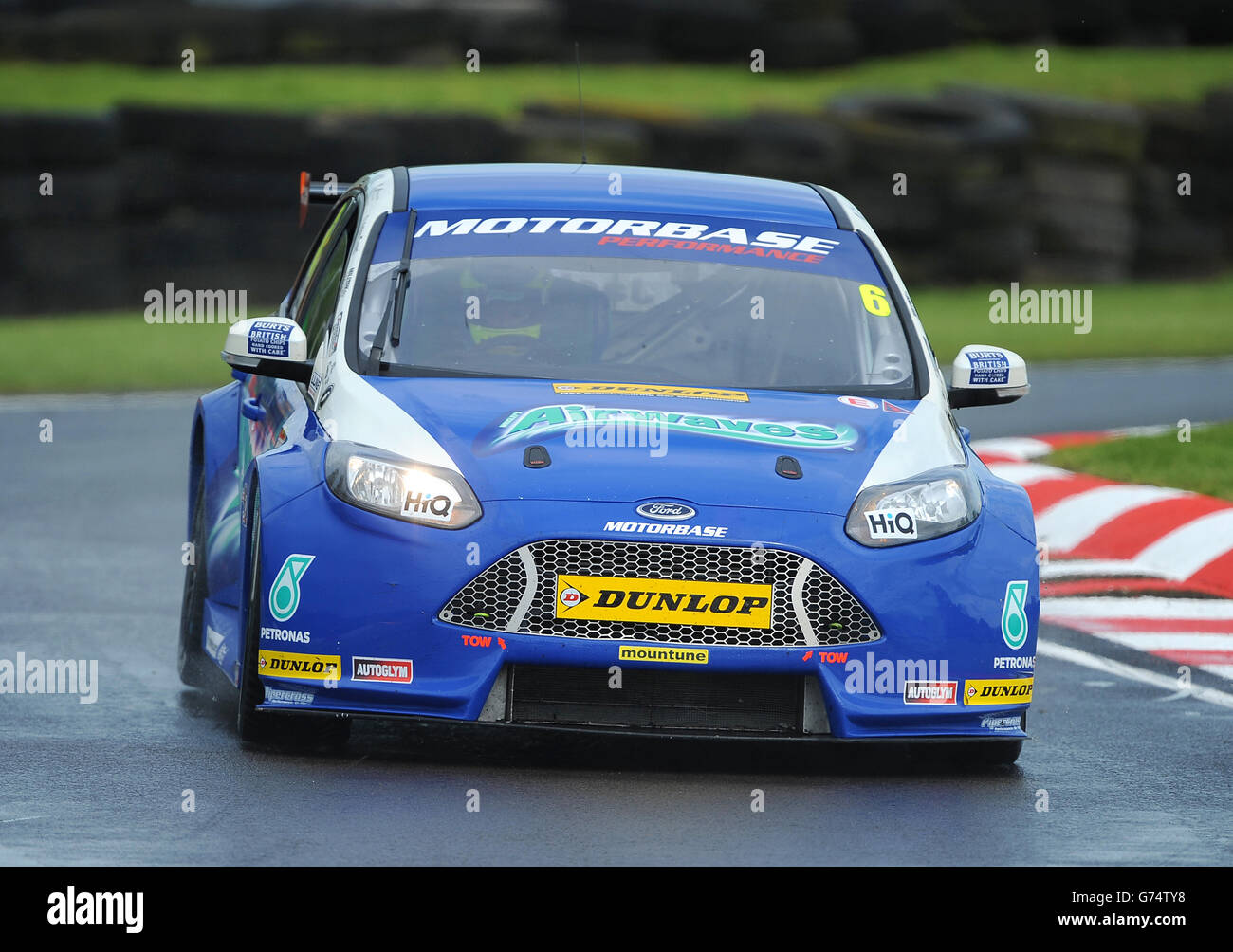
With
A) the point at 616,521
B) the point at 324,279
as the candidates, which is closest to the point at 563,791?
Answer: the point at 616,521

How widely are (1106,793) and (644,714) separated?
1.26 meters

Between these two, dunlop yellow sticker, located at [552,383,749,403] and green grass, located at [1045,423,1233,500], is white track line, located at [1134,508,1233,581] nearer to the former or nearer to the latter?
green grass, located at [1045,423,1233,500]

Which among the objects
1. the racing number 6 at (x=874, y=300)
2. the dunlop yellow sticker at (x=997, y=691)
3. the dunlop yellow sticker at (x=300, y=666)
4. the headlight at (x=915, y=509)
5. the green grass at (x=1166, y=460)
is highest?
the racing number 6 at (x=874, y=300)

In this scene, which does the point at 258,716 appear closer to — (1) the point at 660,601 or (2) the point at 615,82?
(1) the point at 660,601

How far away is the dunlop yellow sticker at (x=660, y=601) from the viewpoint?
6016 mm

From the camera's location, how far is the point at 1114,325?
79.3 feet

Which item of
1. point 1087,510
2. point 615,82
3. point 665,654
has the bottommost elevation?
point 1087,510

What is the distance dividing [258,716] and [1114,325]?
1880cm

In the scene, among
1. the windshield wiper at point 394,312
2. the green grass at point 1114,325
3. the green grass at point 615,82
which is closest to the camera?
the windshield wiper at point 394,312

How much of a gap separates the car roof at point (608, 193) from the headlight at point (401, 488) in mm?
1479

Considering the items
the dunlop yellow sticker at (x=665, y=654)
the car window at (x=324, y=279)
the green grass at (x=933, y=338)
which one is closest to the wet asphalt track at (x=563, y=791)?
the dunlop yellow sticker at (x=665, y=654)

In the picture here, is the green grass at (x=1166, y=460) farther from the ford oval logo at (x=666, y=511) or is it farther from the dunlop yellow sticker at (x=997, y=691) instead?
the ford oval logo at (x=666, y=511)

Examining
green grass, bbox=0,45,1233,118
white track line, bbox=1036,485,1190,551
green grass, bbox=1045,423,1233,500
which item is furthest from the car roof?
green grass, bbox=0,45,1233,118

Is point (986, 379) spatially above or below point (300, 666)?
above
